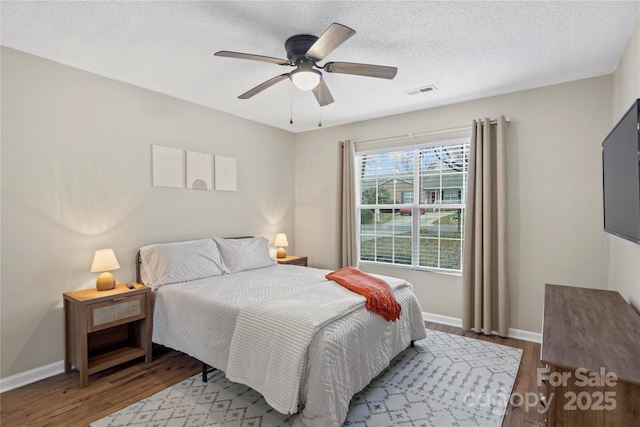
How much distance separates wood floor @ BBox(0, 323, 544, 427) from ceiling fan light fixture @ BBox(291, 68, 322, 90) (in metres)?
2.52

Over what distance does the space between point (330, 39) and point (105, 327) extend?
9.10ft

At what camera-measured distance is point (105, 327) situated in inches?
105

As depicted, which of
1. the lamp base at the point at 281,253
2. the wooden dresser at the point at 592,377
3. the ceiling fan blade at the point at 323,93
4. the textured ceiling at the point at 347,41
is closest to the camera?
the wooden dresser at the point at 592,377

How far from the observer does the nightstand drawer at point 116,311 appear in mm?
2623

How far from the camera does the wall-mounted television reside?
1.68 metres

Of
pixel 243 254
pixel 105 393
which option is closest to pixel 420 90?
pixel 243 254

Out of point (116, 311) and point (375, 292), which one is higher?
point (375, 292)

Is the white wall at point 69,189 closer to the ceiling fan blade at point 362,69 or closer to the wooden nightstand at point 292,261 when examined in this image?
the wooden nightstand at point 292,261

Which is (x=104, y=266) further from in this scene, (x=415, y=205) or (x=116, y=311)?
(x=415, y=205)

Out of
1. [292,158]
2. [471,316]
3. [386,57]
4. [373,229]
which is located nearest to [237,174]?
[292,158]

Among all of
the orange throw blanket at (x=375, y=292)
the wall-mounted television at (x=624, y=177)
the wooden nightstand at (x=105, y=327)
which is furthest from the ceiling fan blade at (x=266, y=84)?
the wall-mounted television at (x=624, y=177)

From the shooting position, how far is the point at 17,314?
2596 mm

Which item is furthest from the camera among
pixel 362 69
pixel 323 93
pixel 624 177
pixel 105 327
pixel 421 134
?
pixel 421 134

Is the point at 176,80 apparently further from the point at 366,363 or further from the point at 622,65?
the point at 622,65
